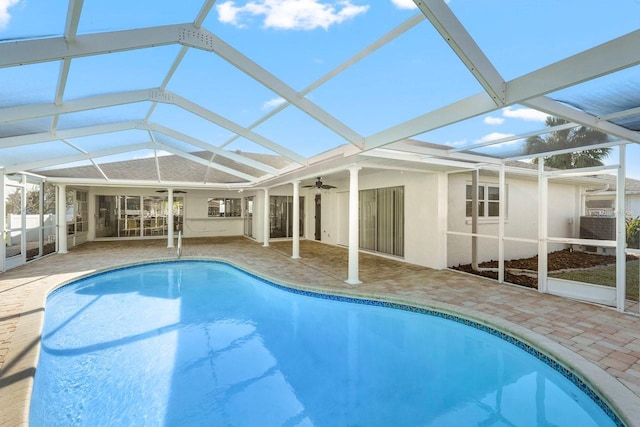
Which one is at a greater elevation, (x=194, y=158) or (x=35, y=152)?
(x=194, y=158)

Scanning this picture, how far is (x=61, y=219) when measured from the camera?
12.0 metres

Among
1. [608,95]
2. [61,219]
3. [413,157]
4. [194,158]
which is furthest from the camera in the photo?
[61,219]

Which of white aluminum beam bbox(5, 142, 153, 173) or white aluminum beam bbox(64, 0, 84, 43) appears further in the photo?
white aluminum beam bbox(5, 142, 153, 173)

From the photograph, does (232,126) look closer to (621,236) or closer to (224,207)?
(621,236)

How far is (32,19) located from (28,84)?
1.76m

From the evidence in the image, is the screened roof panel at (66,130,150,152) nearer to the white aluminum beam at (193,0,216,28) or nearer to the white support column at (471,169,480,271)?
the white aluminum beam at (193,0,216,28)

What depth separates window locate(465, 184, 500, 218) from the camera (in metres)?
9.77

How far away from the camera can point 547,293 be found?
6520mm

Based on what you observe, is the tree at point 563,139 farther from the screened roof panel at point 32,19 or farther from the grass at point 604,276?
the screened roof panel at point 32,19

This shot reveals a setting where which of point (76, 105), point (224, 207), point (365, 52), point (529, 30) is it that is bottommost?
point (224, 207)

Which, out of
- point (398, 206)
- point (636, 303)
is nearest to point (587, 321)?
point (636, 303)

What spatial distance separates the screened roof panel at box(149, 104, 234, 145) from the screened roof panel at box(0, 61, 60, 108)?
2.06m

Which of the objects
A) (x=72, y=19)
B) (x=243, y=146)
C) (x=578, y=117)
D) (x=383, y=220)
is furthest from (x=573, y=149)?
(x=72, y=19)

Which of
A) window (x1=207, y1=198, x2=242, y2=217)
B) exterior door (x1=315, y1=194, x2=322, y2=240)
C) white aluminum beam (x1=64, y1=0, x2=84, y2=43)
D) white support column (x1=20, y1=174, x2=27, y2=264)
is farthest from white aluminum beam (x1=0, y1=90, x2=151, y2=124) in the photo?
window (x1=207, y1=198, x2=242, y2=217)
